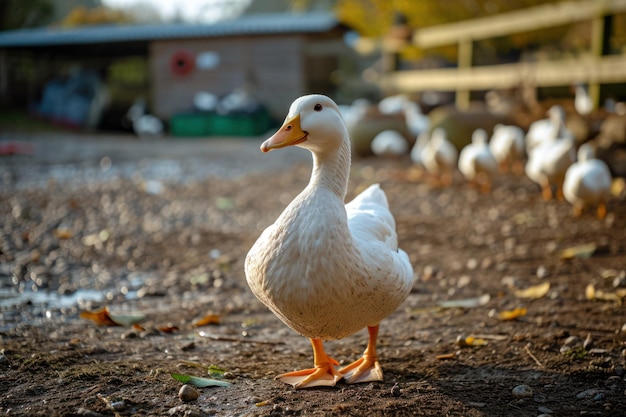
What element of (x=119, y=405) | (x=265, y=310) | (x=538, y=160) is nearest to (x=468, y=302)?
(x=265, y=310)

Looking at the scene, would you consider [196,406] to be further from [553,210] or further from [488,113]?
[488,113]

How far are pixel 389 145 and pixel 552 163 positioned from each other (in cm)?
514

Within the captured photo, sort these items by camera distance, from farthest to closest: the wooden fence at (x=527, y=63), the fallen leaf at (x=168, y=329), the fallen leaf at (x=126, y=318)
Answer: the wooden fence at (x=527, y=63)
the fallen leaf at (x=126, y=318)
the fallen leaf at (x=168, y=329)

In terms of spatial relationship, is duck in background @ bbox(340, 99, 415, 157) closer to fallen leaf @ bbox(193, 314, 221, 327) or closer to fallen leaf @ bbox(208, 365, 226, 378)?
fallen leaf @ bbox(193, 314, 221, 327)

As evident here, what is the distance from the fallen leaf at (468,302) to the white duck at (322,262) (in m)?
1.41

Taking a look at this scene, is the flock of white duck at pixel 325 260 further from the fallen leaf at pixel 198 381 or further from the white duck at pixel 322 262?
the fallen leaf at pixel 198 381

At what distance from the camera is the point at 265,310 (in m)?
4.84

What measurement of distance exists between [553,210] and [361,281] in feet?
17.5

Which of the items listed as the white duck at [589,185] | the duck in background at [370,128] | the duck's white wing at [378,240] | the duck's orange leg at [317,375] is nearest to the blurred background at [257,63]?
the duck in background at [370,128]

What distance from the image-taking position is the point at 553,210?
7754 mm

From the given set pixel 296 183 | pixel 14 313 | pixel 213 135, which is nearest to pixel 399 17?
pixel 213 135

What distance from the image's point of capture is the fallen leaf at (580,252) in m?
5.74

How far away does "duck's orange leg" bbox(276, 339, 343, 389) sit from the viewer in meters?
3.28

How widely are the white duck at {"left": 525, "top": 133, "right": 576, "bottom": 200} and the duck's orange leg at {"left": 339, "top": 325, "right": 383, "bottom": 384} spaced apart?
16.9 feet
